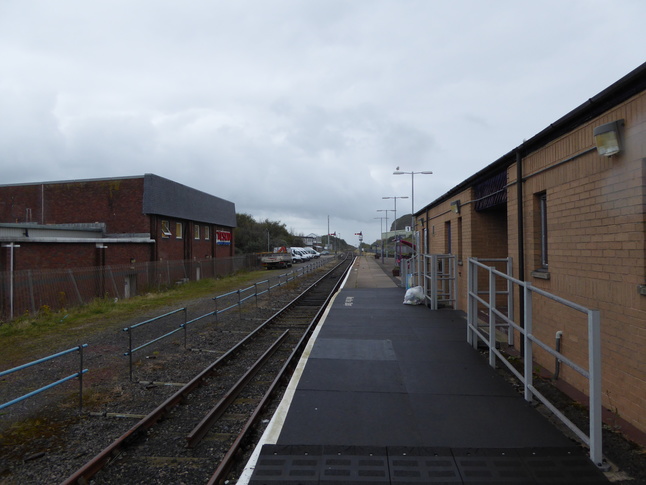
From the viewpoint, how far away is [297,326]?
12383mm

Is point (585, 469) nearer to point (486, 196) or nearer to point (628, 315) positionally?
point (628, 315)

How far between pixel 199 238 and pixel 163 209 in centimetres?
689

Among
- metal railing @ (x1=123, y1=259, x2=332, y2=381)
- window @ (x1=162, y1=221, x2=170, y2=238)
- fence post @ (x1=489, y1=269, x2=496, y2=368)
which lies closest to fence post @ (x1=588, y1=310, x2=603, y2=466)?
fence post @ (x1=489, y1=269, x2=496, y2=368)

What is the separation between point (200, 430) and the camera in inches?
200

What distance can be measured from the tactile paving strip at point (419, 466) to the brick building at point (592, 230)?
3.83 ft

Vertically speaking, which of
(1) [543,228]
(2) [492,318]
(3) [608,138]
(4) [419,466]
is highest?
(3) [608,138]

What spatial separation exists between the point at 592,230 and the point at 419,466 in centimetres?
344

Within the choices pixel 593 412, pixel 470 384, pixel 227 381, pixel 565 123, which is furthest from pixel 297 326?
pixel 593 412

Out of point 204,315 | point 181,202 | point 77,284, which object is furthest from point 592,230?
point 181,202

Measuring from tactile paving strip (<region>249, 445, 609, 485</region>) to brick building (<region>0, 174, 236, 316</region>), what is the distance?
663 inches

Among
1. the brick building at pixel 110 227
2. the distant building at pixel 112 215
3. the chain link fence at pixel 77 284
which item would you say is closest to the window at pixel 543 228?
the chain link fence at pixel 77 284

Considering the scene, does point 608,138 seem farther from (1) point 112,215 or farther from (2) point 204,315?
(1) point 112,215

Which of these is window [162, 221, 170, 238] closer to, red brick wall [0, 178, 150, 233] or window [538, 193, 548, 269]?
red brick wall [0, 178, 150, 233]

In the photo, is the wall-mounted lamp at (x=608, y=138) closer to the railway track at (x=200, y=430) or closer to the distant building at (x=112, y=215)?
the railway track at (x=200, y=430)
